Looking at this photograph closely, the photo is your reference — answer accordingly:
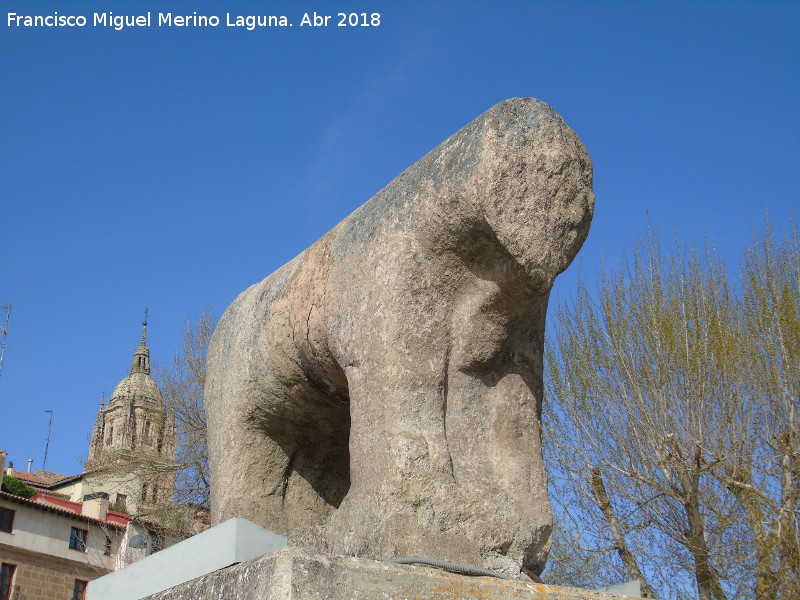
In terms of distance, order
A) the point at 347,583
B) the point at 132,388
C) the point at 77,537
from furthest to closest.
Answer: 1. the point at 132,388
2. the point at 77,537
3. the point at 347,583

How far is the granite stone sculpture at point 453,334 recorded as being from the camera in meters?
3.10

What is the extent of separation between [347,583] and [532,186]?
1541 millimetres

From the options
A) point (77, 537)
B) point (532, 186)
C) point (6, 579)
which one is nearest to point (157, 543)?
point (6, 579)

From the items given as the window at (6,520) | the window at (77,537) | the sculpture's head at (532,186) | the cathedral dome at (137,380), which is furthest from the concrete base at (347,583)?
the cathedral dome at (137,380)

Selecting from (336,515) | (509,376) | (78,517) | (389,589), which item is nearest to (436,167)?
(509,376)

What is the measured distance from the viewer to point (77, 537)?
26438 mm

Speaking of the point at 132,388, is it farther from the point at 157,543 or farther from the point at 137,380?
the point at 157,543

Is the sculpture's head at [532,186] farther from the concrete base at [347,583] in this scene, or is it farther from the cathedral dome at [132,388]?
the cathedral dome at [132,388]

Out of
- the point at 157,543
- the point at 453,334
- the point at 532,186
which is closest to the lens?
the point at 532,186

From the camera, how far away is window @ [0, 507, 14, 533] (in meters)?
24.9

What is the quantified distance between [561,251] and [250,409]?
1.70 meters

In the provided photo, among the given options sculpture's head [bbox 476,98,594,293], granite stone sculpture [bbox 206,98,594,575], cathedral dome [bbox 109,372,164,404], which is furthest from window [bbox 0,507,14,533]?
cathedral dome [bbox 109,372,164,404]

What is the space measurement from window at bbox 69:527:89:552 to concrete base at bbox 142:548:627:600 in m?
26.1

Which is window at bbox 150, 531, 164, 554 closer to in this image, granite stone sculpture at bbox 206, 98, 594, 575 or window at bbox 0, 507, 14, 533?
window at bbox 0, 507, 14, 533
